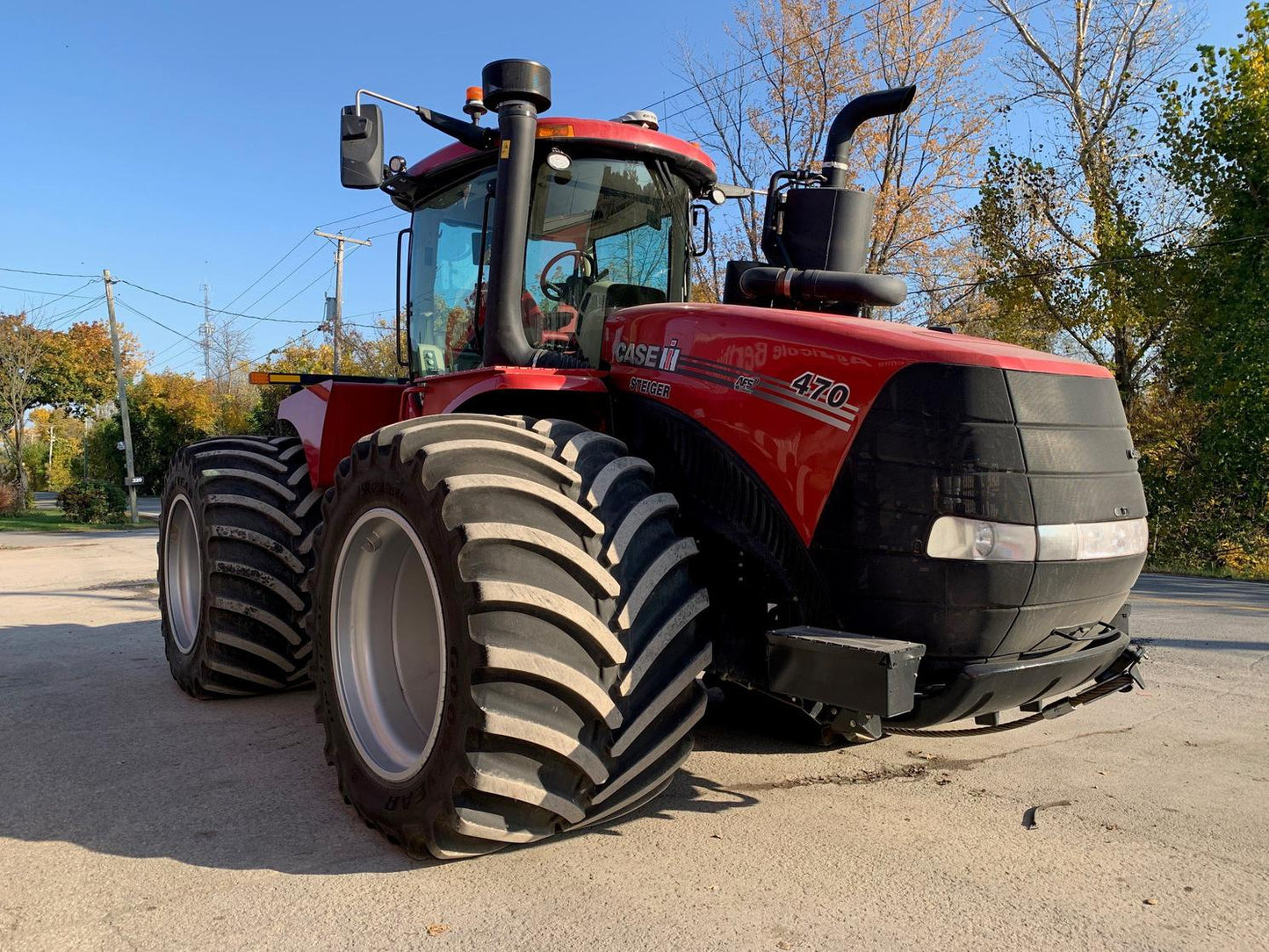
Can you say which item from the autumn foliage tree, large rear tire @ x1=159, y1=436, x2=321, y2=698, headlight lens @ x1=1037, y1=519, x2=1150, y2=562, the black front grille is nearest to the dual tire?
the black front grille

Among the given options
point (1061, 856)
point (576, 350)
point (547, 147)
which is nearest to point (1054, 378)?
point (1061, 856)

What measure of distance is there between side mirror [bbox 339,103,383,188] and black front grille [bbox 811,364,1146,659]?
2235 millimetres

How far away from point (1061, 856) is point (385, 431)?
8.25 ft

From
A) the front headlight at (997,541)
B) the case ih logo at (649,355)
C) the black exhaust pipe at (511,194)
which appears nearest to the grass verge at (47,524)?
the black exhaust pipe at (511,194)

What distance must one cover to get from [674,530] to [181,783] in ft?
7.27

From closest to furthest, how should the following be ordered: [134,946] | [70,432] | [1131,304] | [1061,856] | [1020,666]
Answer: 1. [134,946]
2. [1020,666]
3. [1061,856]
4. [1131,304]
5. [70,432]

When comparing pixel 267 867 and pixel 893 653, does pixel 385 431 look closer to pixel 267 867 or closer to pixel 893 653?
pixel 267 867

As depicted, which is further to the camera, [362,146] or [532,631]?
[362,146]

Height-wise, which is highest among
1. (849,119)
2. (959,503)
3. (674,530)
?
(849,119)

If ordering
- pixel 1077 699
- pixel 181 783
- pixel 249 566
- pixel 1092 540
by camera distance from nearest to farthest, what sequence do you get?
pixel 1092 540, pixel 1077 699, pixel 181 783, pixel 249 566

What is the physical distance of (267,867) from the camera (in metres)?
2.88

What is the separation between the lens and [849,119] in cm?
413

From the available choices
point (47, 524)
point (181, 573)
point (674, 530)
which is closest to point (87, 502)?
point (47, 524)

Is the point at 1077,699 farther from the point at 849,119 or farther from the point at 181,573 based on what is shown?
the point at 181,573
